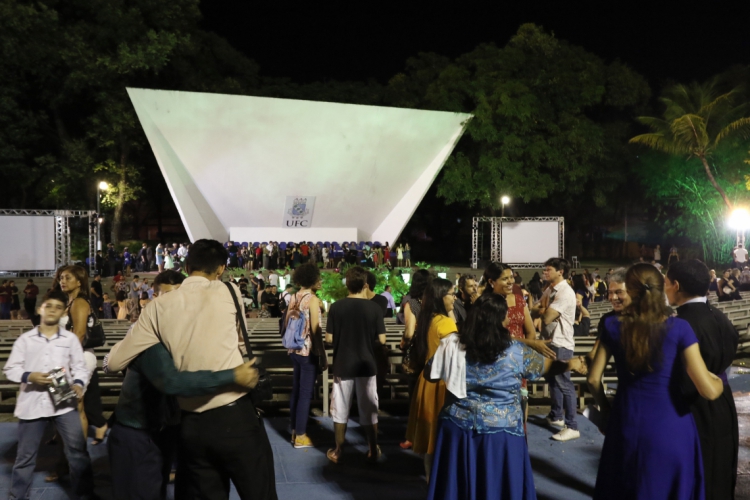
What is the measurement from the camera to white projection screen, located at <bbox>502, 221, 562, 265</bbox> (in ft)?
85.8

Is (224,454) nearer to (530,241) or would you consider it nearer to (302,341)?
(302,341)

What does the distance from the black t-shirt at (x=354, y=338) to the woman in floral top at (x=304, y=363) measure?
0.27m

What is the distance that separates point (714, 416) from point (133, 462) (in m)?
2.63

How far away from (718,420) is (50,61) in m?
27.7

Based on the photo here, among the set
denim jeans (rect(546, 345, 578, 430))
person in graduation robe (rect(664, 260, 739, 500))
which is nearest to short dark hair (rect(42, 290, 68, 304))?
person in graduation robe (rect(664, 260, 739, 500))

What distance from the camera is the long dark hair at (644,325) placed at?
2.86 m

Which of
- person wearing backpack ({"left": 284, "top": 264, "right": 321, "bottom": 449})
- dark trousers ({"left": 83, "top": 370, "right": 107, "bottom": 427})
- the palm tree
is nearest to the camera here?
dark trousers ({"left": 83, "top": 370, "right": 107, "bottom": 427})

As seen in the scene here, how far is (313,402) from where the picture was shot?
6191 millimetres

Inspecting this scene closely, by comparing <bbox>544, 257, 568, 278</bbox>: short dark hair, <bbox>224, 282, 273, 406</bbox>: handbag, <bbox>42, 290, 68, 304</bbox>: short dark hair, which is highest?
<bbox>544, 257, 568, 278</bbox>: short dark hair

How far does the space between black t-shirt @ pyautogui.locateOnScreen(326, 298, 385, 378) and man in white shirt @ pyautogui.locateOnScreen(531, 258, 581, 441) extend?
139 centimetres

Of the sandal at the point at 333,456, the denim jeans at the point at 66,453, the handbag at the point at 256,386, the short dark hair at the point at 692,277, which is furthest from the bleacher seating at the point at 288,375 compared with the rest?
the short dark hair at the point at 692,277

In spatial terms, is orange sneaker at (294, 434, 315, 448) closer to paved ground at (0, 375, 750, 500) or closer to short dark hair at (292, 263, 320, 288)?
paved ground at (0, 375, 750, 500)

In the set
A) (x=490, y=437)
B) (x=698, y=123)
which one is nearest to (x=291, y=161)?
(x=698, y=123)

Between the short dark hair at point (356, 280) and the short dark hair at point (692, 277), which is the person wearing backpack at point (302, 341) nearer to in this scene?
the short dark hair at point (356, 280)
